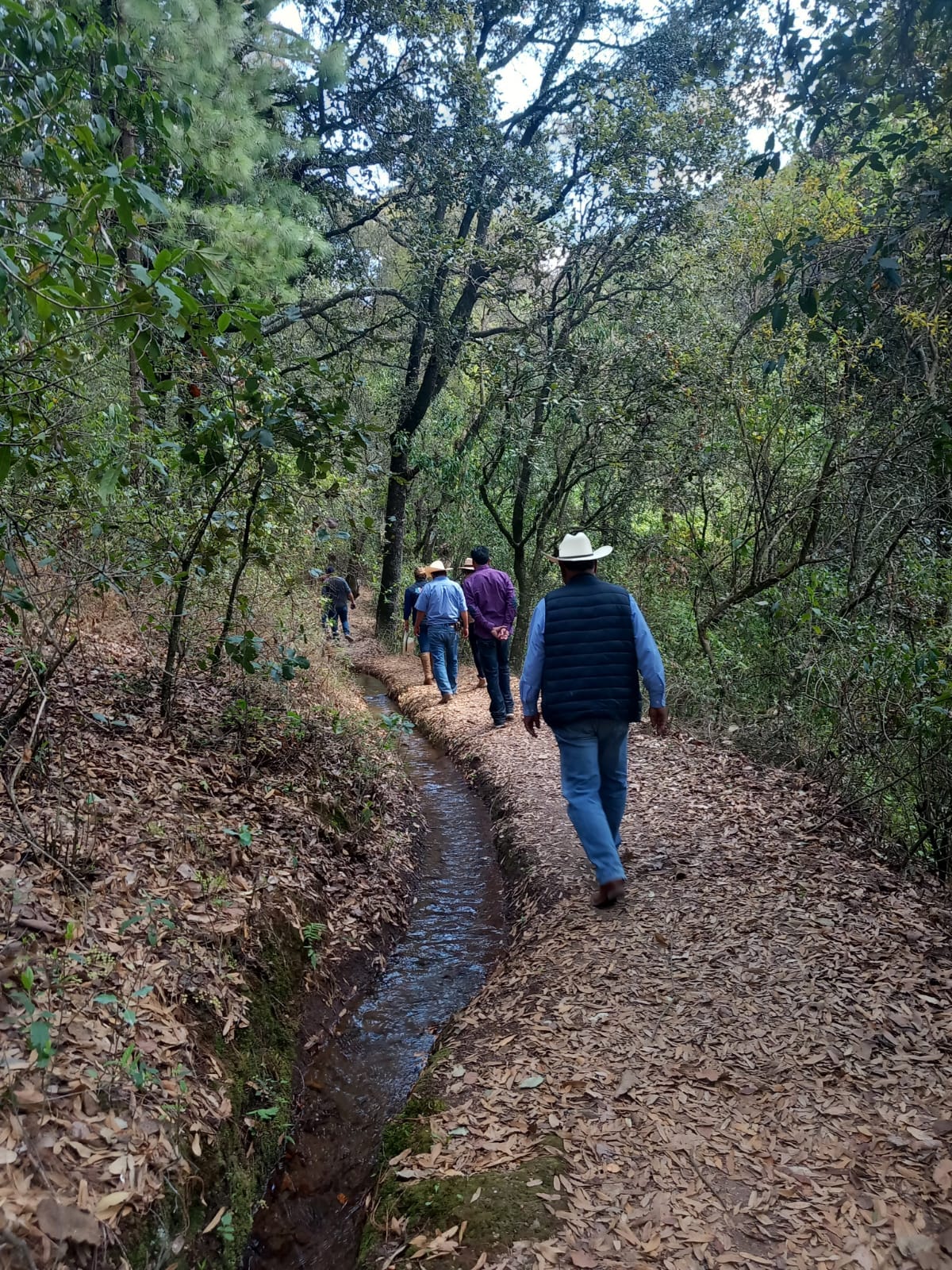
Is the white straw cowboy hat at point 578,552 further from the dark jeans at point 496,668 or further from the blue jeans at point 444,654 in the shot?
the blue jeans at point 444,654

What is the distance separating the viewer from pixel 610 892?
4820 mm

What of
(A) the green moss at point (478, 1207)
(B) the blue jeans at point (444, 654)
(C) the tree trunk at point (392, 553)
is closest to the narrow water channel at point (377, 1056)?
(A) the green moss at point (478, 1207)

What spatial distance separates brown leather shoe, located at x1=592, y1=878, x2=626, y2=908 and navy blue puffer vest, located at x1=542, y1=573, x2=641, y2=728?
103cm

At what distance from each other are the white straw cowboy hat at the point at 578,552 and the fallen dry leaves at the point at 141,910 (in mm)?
2720

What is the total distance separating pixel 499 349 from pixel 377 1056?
954 centimetres

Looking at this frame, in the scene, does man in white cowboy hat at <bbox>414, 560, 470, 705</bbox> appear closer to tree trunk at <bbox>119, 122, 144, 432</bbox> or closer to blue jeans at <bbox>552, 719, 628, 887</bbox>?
tree trunk at <bbox>119, 122, 144, 432</bbox>

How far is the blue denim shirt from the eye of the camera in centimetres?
1099

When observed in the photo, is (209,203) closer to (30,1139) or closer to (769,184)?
(769,184)

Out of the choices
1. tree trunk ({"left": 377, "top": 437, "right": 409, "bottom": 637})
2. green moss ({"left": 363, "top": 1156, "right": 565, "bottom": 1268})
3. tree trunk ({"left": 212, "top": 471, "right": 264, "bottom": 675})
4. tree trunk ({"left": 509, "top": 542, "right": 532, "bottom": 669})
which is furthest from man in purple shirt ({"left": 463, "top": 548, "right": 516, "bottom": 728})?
green moss ({"left": 363, "top": 1156, "right": 565, "bottom": 1268})

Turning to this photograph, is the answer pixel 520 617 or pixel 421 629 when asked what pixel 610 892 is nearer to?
pixel 421 629

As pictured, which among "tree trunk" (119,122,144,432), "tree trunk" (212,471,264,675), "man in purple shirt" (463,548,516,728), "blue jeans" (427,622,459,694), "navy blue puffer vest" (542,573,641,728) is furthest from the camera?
"blue jeans" (427,622,459,694)

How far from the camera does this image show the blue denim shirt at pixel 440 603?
11.0 meters

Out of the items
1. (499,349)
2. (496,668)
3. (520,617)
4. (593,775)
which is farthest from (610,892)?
(520,617)

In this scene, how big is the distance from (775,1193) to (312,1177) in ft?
6.75
